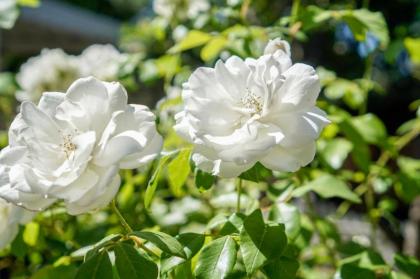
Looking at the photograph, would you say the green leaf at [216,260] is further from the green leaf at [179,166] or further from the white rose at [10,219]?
the white rose at [10,219]

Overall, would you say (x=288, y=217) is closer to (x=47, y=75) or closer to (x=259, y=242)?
(x=259, y=242)

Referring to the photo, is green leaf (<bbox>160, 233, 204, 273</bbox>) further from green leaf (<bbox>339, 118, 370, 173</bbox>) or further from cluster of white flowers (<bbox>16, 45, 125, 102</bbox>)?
cluster of white flowers (<bbox>16, 45, 125, 102</bbox>)

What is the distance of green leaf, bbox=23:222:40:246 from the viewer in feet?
3.80

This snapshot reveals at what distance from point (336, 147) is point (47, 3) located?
5.59 metres

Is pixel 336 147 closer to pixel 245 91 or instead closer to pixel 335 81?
pixel 335 81

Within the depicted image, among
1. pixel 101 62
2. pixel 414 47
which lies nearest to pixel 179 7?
pixel 101 62

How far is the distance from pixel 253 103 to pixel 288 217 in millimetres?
273

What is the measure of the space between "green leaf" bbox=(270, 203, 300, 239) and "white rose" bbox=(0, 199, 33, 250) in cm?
39

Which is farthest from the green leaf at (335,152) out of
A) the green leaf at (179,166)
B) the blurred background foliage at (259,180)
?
the green leaf at (179,166)

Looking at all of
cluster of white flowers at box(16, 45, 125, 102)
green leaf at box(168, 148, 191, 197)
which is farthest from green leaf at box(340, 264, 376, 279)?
cluster of white flowers at box(16, 45, 125, 102)

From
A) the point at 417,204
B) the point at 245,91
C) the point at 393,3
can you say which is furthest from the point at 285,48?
the point at 393,3

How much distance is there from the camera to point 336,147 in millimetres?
1424

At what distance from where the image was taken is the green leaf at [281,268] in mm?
796

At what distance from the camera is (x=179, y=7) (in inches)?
73.2
